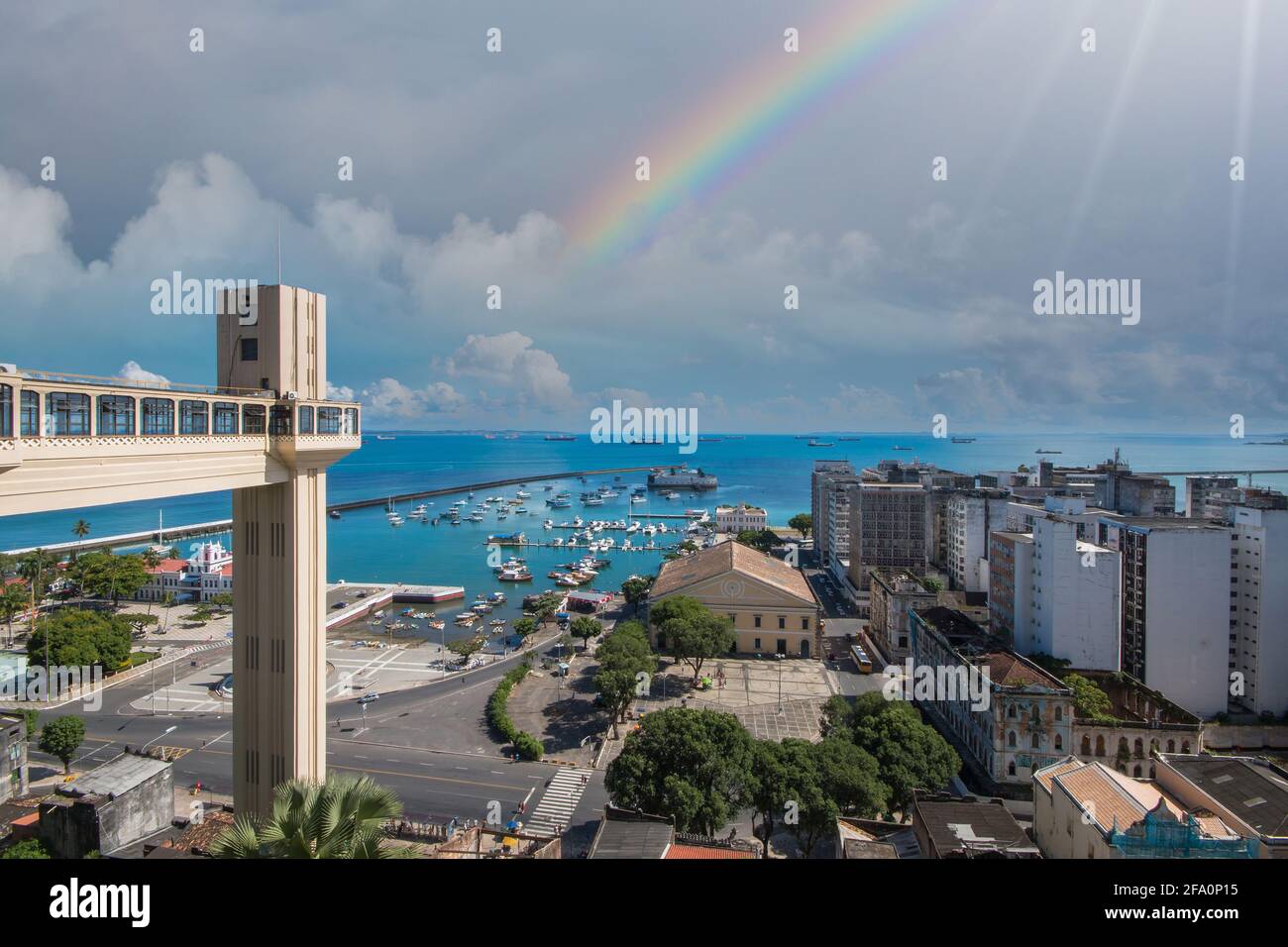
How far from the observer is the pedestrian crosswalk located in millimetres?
21953

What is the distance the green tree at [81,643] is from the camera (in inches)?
1400

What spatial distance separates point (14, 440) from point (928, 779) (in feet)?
75.3

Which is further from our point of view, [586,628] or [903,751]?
[586,628]

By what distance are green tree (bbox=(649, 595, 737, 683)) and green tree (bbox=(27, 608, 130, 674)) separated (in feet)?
93.3

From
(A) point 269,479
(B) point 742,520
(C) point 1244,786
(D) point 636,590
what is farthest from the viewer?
(B) point 742,520

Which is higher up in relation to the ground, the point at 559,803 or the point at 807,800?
the point at 807,800

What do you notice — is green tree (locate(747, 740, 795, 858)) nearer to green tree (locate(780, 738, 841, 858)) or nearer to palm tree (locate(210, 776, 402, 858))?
green tree (locate(780, 738, 841, 858))

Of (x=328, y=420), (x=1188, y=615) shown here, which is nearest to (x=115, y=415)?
(x=328, y=420)

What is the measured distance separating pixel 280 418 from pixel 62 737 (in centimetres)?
2130

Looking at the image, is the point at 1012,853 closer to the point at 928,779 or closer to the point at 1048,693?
the point at 928,779

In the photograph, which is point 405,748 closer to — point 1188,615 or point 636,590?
point 636,590

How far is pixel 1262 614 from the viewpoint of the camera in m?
33.7
